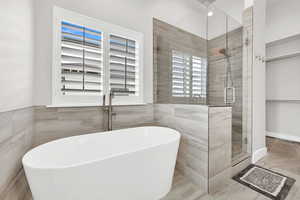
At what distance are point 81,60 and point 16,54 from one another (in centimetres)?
66

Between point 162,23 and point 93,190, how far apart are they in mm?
2652

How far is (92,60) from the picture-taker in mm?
1717

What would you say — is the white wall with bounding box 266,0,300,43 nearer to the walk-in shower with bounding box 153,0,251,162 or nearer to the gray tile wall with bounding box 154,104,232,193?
the walk-in shower with bounding box 153,0,251,162

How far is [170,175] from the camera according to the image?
1.35m

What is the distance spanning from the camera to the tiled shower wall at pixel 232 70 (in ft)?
6.62

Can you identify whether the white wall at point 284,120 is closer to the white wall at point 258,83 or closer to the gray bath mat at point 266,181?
the white wall at point 258,83

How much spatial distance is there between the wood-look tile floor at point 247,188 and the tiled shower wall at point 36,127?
41.2 inches

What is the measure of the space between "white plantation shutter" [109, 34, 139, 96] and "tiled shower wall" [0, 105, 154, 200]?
365 mm

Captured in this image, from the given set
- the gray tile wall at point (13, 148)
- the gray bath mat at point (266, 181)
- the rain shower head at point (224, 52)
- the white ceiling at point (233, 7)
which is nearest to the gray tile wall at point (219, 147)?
the gray bath mat at point (266, 181)

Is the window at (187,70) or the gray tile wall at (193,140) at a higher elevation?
the window at (187,70)

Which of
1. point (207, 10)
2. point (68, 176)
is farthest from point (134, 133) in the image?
point (207, 10)

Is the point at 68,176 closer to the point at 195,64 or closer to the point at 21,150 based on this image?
the point at 21,150

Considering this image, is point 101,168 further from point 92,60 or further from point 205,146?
point 92,60

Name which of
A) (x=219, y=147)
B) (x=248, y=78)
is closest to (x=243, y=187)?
(x=219, y=147)
